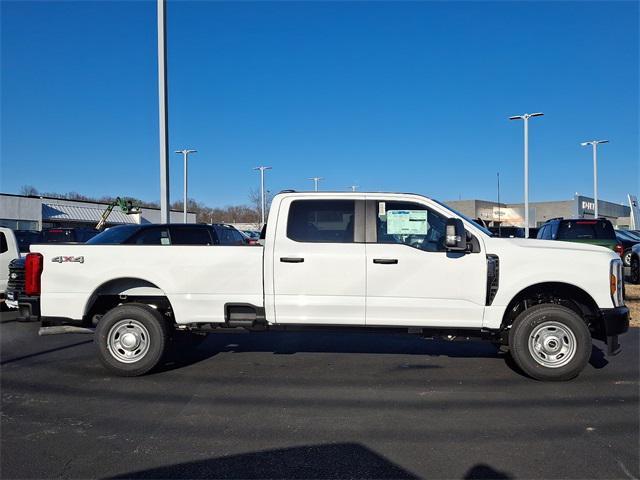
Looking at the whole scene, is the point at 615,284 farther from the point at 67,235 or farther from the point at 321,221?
the point at 67,235

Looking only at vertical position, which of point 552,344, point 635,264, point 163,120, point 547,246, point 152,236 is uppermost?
point 163,120

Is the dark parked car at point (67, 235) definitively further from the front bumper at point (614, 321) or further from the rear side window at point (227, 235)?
the front bumper at point (614, 321)

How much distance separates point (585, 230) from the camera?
13.6m

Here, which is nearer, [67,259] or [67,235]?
[67,259]

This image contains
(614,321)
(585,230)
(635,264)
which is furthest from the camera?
(635,264)

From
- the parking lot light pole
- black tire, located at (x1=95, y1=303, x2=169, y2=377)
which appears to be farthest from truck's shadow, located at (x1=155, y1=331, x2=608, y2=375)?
the parking lot light pole

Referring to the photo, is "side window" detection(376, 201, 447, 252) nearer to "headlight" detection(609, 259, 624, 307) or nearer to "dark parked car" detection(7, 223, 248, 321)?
"headlight" detection(609, 259, 624, 307)

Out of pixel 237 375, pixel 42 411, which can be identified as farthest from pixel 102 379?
pixel 237 375

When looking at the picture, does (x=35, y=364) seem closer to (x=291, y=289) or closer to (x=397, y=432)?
(x=291, y=289)

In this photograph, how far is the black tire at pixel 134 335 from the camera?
19.5 feet

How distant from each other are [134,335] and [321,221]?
261 cm

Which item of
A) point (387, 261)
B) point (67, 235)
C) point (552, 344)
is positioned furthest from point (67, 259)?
point (67, 235)

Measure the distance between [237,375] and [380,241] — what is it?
236cm

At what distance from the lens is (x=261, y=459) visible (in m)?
3.82
